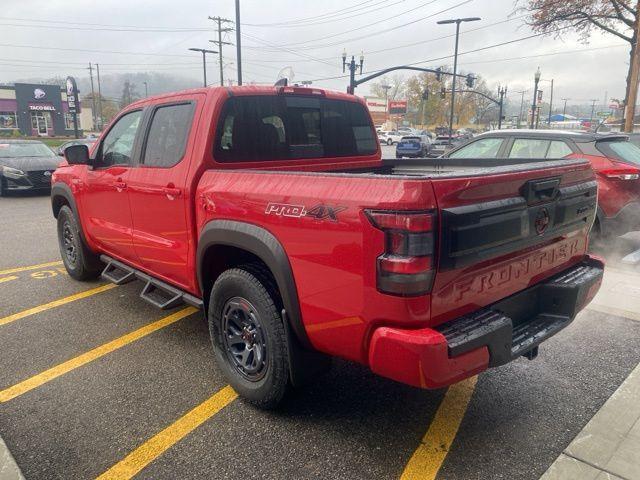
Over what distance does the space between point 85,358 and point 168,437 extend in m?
1.35

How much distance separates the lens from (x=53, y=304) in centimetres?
487

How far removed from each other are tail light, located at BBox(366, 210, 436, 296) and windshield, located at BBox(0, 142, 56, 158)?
1457 cm

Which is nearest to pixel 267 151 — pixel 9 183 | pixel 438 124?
pixel 9 183

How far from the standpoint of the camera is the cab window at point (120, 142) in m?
4.08

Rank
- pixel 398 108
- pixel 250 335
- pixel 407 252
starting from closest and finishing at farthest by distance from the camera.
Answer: pixel 407 252, pixel 250 335, pixel 398 108

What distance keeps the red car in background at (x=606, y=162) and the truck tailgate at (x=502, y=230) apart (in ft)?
9.68

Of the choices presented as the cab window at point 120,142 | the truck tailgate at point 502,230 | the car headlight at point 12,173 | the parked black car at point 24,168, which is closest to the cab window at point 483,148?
the truck tailgate at point 502,230

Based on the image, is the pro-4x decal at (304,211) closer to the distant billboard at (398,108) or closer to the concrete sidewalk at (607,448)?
the concrete sidewalk at (607,448)

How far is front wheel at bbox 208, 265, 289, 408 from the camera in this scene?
272 centimetres

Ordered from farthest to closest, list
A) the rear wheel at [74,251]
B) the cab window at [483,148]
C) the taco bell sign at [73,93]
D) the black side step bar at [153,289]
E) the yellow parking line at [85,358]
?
the taco bell sign at [73,93]
the cab window at [483,148]
the rear wheel at [74,251]
the black side step bar at [153,289]
the yellow parking line at [85,358]

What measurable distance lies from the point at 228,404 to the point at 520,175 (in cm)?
219

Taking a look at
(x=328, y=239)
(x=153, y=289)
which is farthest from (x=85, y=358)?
(x=328, y=239)

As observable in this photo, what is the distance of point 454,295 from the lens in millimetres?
2238

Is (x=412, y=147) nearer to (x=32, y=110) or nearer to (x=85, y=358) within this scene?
(x=85, y=358)
